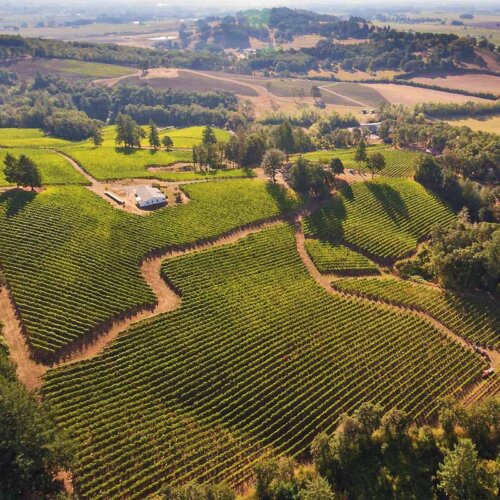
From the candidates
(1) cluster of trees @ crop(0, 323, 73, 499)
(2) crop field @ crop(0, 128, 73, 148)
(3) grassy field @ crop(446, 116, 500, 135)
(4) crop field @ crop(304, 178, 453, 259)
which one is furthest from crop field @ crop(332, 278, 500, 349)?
(3) grassy field @ crop(446, 116, 500, 135)

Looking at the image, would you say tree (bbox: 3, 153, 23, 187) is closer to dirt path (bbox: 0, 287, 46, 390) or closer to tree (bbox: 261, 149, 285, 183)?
dirt path (bbox: 0, 287, 46, 390)

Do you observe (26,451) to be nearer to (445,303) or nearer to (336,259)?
(336,259)

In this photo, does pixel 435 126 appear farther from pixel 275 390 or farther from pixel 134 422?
pixel 134 422

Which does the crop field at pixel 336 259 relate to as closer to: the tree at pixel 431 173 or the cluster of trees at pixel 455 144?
the tree at pixel 431 173

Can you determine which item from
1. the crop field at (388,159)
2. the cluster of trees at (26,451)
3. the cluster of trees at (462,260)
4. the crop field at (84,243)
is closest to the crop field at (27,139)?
the crop field at (84,243)

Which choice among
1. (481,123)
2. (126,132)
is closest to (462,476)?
(126,132)

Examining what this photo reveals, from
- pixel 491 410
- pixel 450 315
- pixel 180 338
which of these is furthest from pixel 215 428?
pixel 450 315
